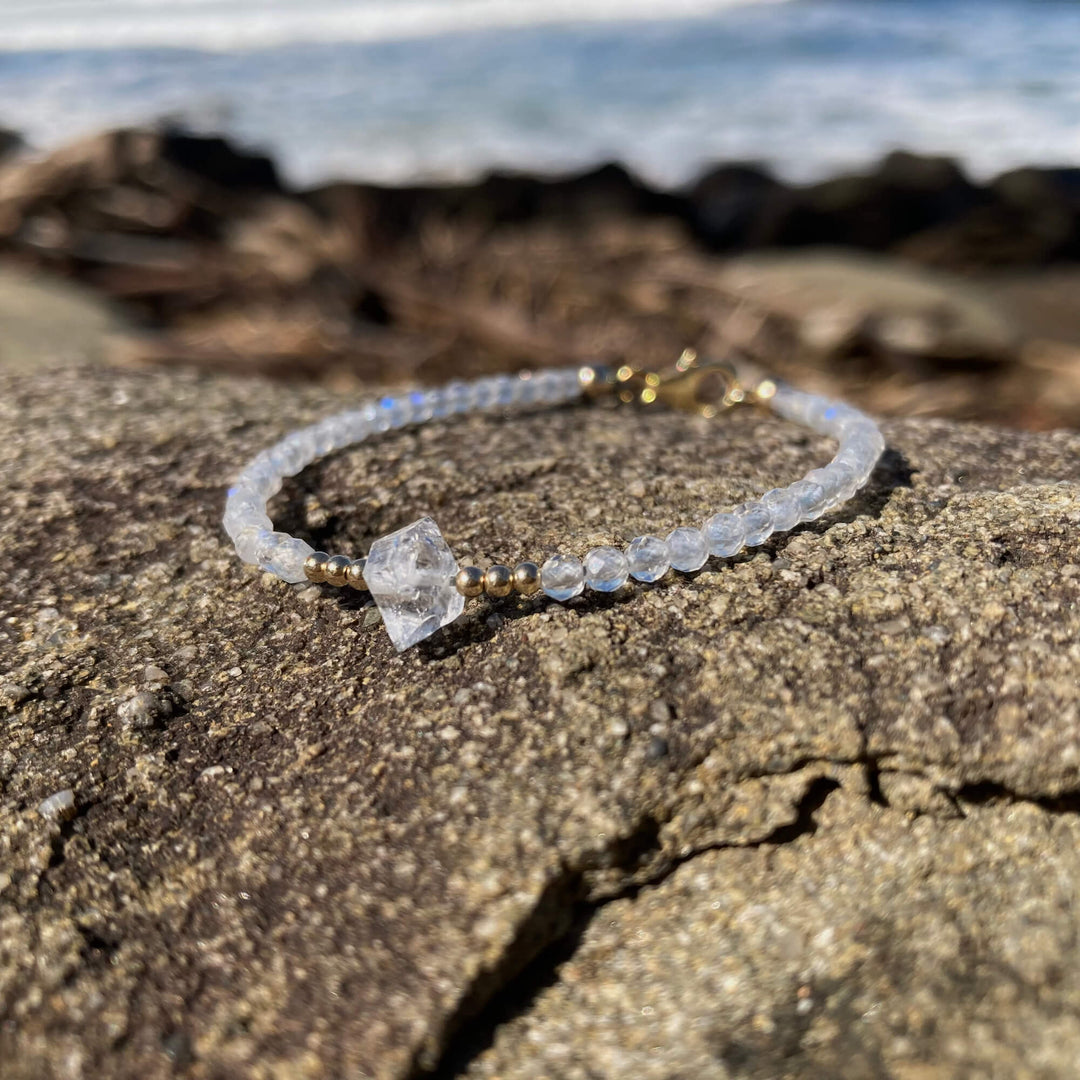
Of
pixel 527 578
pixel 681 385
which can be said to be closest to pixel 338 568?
pixel 527 578

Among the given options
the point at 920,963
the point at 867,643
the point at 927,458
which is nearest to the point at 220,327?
Result: the point at 927,458

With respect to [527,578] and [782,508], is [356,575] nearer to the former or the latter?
[527,578]

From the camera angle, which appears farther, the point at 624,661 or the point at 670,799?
the point at 624,661

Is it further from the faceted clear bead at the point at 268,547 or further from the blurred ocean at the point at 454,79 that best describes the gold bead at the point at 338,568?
the blurred ocean at the point at 454,79

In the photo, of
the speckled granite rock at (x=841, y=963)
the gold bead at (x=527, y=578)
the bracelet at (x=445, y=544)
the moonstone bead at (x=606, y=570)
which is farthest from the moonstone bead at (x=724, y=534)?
the speckled granite rock at (x=841, y=963)

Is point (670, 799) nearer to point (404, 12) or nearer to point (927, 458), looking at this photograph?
point (927, 458)

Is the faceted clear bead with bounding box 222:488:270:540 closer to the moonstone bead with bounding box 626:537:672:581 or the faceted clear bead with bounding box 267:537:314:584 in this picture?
the faceted clear bead with bounding box 267:537:314:584
